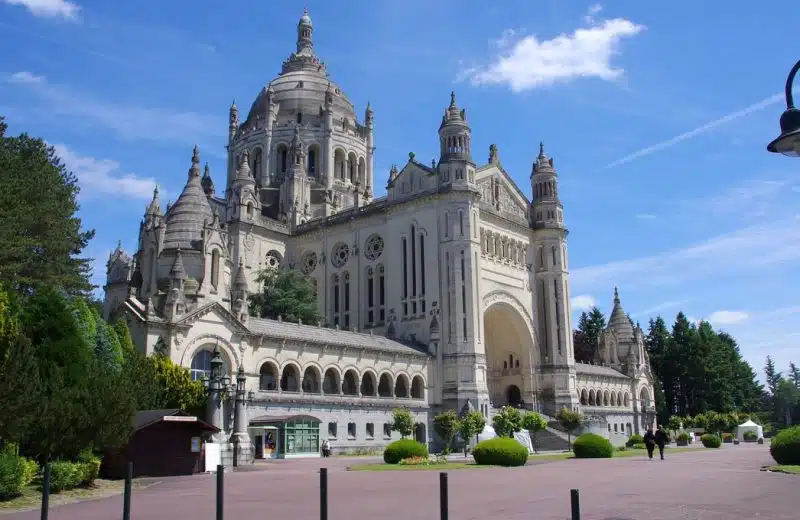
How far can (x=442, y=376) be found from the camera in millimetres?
64188

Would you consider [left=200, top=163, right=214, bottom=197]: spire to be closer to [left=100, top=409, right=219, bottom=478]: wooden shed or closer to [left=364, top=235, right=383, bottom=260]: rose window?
[left=364, top=235, right=383, bottom=260]: rose window

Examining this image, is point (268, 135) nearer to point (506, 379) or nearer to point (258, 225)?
point (258, 225)

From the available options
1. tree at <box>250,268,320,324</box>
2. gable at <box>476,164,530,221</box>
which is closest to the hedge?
tree at <box>250,268,320,324</box>

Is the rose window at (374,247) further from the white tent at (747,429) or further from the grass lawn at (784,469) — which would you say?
the grass lawn at (784,469)

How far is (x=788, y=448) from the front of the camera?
32094mm

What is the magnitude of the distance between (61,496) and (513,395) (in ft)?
187

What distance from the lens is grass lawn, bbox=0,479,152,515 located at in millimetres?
22016

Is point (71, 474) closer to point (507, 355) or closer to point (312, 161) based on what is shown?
point (507, 355)

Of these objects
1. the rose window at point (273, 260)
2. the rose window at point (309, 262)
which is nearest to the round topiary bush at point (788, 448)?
the rose window at point (309, 262)

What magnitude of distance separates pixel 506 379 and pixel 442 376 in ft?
47.9

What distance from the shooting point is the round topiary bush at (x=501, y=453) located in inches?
1412

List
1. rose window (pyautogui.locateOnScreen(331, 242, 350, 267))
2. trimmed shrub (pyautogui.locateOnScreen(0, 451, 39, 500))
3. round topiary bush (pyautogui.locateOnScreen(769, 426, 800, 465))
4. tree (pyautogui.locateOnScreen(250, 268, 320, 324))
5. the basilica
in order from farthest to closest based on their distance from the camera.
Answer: rose window (pyautogui.locateOnScreen(331, 242, 350, 267)) < tree (pyautogui.locateOnScreen(250, 268, 320, 324)) < the basilica < round topiary bush (pyautogui.locateOnScreen(769, 426, 800, 465)) < trimmed shrub (pyautogui.locateOnScreen(0, 451, 39, 500))

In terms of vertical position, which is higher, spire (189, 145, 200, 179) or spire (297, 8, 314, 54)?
spire (297, 8, 314, 54)

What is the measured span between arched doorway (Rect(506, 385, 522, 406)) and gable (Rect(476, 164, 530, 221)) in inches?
647
